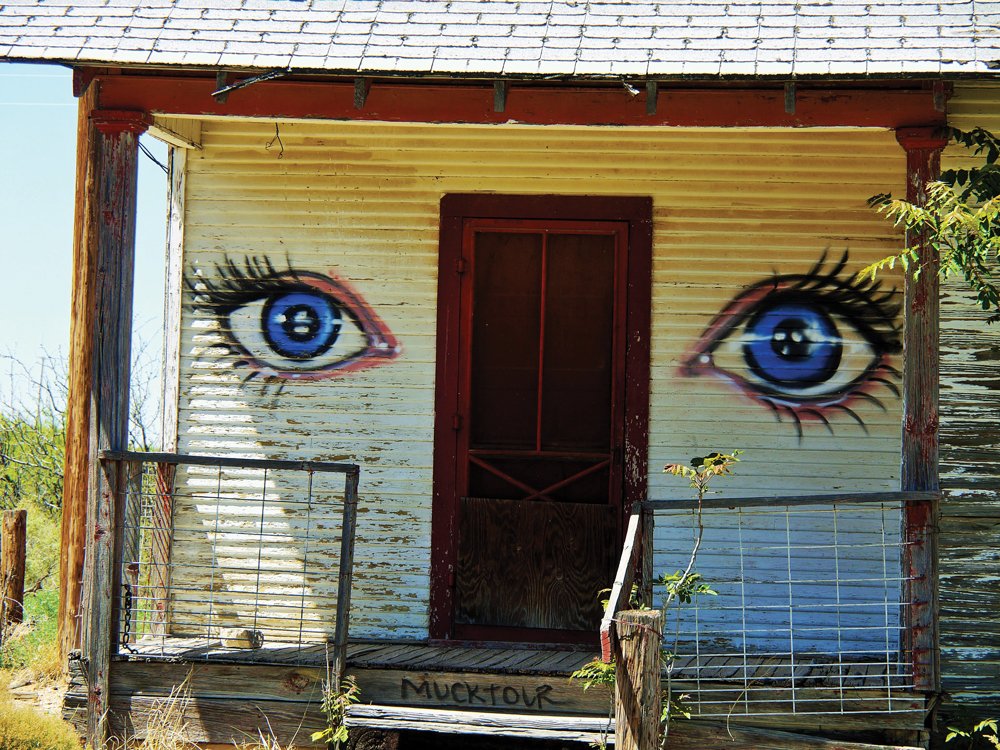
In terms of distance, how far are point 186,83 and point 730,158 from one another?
3345 millimetres

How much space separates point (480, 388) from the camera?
8.01 m

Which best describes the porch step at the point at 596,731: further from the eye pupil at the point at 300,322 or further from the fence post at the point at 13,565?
the fence post at the point at 13,565

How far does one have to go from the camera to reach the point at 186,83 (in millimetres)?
6785

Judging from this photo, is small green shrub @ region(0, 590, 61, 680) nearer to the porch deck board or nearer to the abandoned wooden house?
the abandoned wooden house

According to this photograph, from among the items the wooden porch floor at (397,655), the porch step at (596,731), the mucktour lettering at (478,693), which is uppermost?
the wooden porch floor at (397,655)

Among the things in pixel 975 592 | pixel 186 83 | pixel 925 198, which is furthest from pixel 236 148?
pixel 975 592

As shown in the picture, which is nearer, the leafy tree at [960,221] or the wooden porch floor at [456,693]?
the leafy tree at [960,221]

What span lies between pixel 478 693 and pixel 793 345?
2.90 m

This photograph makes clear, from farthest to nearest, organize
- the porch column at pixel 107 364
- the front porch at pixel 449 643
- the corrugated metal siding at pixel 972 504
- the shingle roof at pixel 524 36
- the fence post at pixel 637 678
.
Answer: the corrugated metal siding at pixel 972 504 < the porch column at pixel 107 364 < the front porch at pixel 449 643 < the shingle roof at pixel 524 36 < the fence post at pixel 637 678

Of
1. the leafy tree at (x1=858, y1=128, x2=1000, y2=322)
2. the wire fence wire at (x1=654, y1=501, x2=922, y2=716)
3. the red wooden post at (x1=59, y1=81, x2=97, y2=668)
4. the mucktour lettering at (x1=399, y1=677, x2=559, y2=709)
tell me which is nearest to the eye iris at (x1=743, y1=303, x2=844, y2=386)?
the wire fence wire at (x1=654, y1=501, x2=922, y2=716)

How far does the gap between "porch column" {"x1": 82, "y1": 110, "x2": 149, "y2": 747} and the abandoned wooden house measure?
0.02m

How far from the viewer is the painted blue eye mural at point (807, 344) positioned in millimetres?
7746

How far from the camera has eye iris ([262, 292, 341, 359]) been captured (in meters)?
8.11

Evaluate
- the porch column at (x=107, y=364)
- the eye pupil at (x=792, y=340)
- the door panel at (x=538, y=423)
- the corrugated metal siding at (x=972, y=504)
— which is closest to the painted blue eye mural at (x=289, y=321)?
the door panel at (x=538, y=423)
